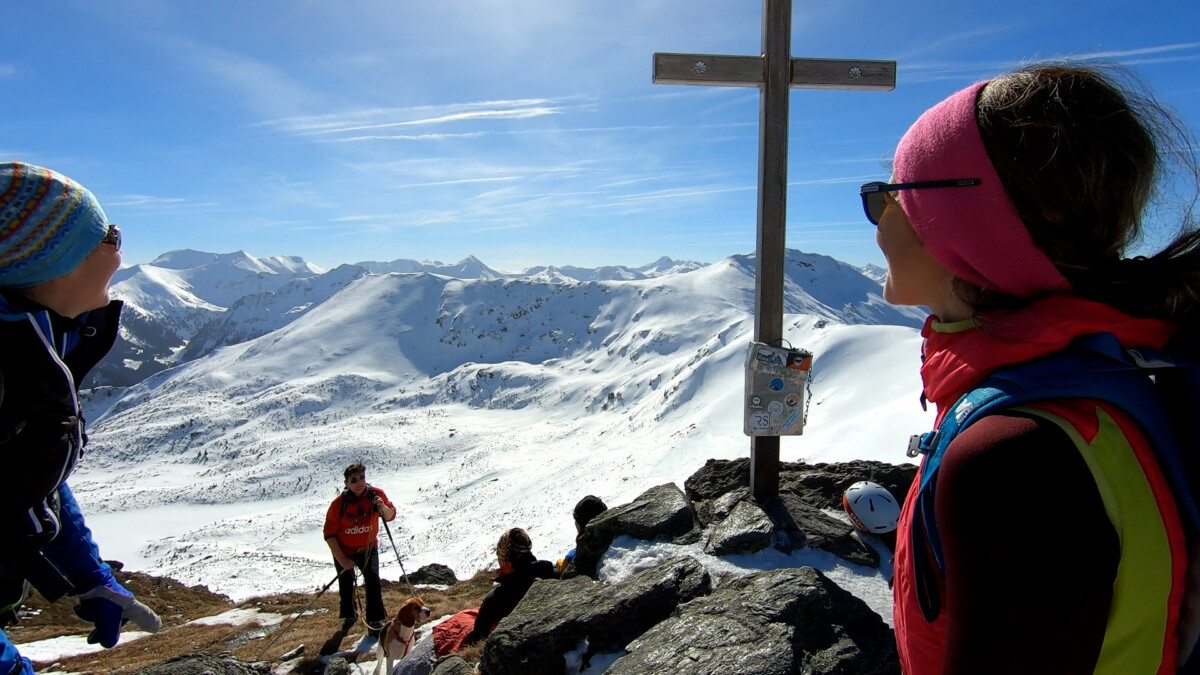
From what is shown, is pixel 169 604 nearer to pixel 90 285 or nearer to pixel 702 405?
pixel 90 285

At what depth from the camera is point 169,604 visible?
1819cm

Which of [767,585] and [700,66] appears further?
[700,66]

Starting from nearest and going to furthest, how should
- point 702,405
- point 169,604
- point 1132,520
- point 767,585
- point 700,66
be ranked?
point 1132,520, point 767,585, point 700,66, point 169,604, point 702,405

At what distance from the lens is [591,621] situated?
4453 mm

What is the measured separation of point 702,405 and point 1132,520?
45.5 m

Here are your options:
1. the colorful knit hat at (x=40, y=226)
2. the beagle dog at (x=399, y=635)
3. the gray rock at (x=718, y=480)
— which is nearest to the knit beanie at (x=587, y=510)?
the gray rock at (x=718, y=480)

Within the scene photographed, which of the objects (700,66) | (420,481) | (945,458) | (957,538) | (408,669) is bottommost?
(420,481)

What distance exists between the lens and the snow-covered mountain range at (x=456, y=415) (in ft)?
93.8

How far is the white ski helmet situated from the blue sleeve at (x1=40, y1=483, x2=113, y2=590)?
15.8 ft

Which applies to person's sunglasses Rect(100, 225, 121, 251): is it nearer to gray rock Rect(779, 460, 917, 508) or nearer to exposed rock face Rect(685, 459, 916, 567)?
exposed rock face Rect(685, 459, 916, 567)

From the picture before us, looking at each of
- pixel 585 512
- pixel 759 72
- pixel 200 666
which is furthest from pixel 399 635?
pixel 759 72

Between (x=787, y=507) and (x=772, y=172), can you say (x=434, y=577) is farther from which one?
(x=772, y=172)

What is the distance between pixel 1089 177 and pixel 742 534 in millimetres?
4421

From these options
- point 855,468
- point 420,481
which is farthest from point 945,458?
point 420,481
